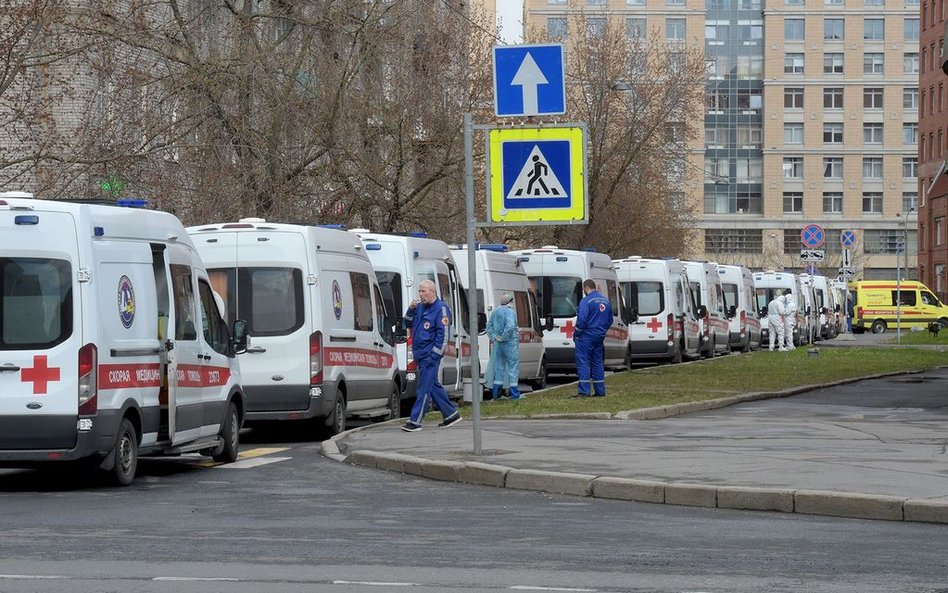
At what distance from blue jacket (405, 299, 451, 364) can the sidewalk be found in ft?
2.78

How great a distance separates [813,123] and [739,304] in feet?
227

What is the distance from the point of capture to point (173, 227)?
15.2 metres

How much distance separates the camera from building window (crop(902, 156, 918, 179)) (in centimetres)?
12075

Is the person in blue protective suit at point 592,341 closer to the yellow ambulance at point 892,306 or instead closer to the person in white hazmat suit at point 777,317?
the person in white hazmat suit at point 777,317

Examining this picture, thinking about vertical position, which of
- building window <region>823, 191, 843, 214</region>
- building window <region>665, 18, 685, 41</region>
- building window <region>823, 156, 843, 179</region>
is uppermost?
building window <region>665, 18, 685, 41</region>

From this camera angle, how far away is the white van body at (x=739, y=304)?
52969mm

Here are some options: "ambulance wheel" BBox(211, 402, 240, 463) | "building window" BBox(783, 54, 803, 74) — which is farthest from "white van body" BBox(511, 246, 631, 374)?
"building window" BBox(783, 54, 803, 74)

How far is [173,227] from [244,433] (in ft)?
21.6

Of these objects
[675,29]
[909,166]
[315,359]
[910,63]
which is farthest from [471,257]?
[909,166]

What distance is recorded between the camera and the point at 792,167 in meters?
121

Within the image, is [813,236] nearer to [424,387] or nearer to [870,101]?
[424,387]

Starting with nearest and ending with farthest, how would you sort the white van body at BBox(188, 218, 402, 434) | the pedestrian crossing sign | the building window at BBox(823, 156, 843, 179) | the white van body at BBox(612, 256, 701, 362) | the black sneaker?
the pedestrian crossing sign
the white van body at BBox(188, 218, 402, 434)
the black sneaker
the white van body at BBox(612, 256, 701, 362)
the building window at BBox(823, 156, 843, 179)

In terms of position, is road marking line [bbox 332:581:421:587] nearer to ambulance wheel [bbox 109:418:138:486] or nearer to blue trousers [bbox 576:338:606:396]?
ambulance wheel [bbox 109:418:138:486]

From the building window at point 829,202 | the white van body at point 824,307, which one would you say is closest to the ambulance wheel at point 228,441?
the white van body at point 824,307
